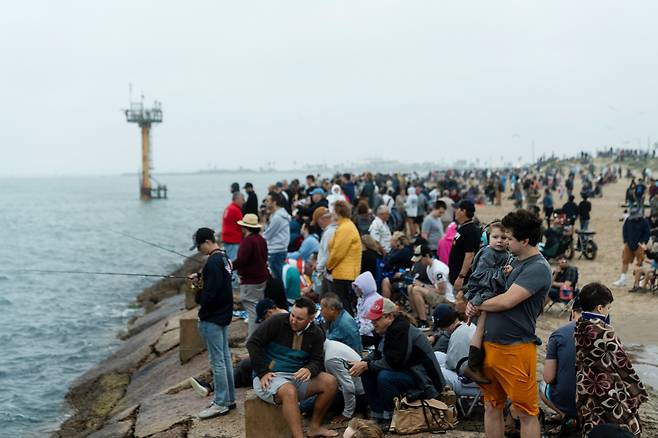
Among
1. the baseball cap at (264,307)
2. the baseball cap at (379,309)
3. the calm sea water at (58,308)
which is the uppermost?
the baseball cap at (379,309)

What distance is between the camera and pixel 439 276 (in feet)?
28.0

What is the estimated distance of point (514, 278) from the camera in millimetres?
4133

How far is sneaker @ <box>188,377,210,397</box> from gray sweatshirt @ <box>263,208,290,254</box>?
2364 millimetres

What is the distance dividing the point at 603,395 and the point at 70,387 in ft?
32.8

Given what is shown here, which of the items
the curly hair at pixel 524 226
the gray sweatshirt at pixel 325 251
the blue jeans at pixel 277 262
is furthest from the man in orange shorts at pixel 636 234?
the curly hair at pixel 524 226

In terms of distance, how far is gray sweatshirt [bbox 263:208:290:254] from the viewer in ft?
30.4

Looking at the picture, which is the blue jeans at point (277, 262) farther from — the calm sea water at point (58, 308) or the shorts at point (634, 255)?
the shorts at point (634, 255)

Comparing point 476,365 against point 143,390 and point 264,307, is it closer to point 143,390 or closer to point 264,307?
point 264,307

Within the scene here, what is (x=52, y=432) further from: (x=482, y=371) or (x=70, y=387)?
(x=482, y=371)

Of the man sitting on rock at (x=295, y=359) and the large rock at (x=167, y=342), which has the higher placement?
the man sitting on rock at (x=295, y=359)

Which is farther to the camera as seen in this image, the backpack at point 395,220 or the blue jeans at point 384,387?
the backpack at point 395,220

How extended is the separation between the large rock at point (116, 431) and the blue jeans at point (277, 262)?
2835 millimetres

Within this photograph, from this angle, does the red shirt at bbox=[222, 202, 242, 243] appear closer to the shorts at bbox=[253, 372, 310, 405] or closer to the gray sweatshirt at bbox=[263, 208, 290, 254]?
the gray sweatshirt at bbox=[263, 208, 290, 254]

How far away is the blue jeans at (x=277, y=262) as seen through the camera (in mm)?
9438
